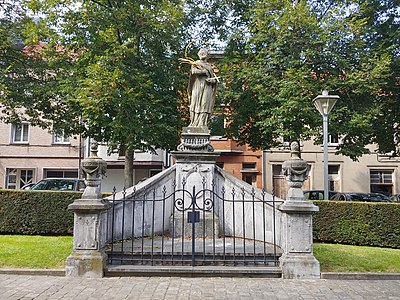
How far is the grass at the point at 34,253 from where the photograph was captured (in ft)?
22.7

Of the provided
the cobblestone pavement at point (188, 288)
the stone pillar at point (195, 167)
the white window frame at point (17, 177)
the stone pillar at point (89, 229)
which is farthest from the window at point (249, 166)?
the stone pillar at point (89, 229)

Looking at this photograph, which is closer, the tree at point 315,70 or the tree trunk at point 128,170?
the tree at point 315,70

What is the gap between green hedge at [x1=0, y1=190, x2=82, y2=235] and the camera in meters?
11.1

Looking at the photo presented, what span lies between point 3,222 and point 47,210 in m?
1.41

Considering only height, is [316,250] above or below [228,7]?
below

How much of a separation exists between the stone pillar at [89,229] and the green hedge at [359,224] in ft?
22.4

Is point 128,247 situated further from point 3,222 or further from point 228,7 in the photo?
point 228,7

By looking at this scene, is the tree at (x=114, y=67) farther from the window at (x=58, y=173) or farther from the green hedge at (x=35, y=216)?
the window at (x=58, y=173)

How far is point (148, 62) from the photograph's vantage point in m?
16.9

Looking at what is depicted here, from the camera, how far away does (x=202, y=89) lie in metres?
9.64

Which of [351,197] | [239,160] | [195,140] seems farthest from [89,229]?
[239,160]

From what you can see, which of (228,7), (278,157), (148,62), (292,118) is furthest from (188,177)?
(278,157)

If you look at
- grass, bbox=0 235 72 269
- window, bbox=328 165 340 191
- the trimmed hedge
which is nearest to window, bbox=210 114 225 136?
the trimmed hedge

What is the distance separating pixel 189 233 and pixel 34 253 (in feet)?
11.6
